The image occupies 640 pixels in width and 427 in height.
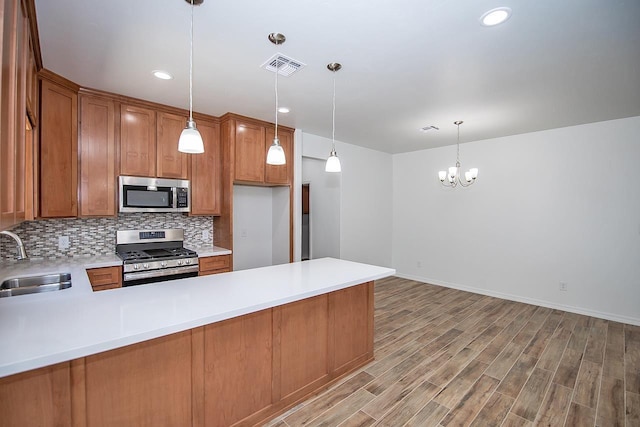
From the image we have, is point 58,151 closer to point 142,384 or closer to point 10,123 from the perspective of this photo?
point 10,123

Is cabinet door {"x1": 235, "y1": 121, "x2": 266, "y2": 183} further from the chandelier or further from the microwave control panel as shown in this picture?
the chandelier

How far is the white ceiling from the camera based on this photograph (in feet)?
5.65

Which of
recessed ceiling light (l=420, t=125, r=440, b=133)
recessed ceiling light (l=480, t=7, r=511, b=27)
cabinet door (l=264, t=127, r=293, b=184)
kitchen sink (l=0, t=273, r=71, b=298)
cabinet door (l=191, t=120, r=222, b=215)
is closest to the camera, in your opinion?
recessed ceiling light (l=480, t=7, r=511, b=27)

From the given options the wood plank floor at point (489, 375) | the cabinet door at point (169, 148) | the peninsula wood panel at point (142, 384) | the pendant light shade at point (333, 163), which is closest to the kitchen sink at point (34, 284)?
the peninsula wood panel at point (142, 384)

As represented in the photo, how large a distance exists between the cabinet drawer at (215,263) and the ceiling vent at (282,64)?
2246mm

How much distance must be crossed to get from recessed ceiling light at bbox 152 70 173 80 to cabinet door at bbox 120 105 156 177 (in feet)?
2.68

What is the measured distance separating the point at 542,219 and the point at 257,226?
14.4 feet

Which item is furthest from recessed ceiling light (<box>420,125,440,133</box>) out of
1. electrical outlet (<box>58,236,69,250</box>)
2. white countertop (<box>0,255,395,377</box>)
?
electrical outlet (<box>58,236,69,250</box>)

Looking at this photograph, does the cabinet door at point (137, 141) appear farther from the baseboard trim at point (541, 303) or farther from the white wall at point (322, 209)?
the baseboard trim at point (541, 303)

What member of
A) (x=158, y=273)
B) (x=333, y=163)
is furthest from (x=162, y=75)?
(x=158, y=273)

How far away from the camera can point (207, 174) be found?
3742 millimetres

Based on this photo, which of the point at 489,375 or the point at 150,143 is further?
the point at 150,143

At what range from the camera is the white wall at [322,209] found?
5.26 meters

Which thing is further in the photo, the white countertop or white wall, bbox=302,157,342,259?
white wall, bbox=302,157,342,259
